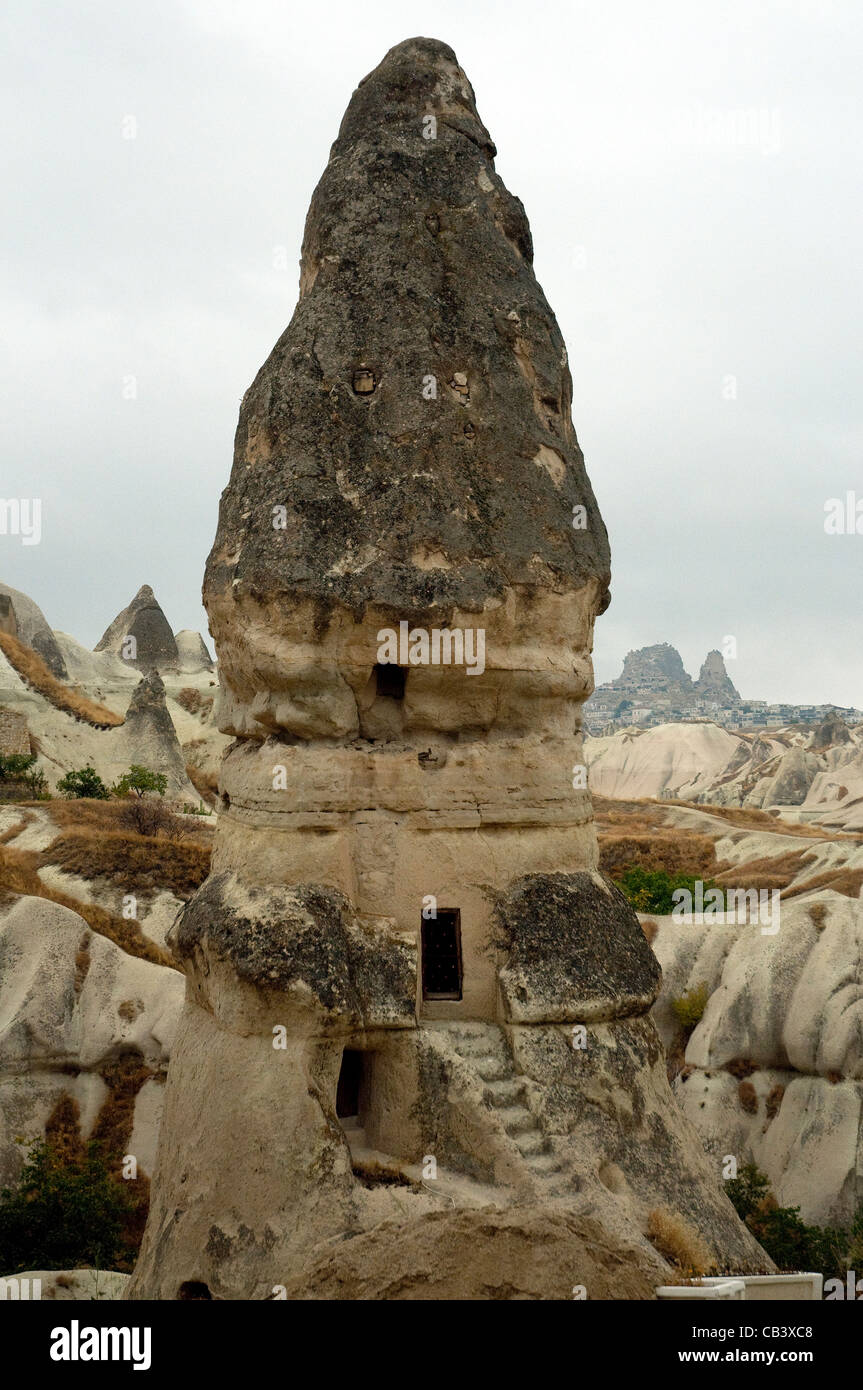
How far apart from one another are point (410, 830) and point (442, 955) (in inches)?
47.6

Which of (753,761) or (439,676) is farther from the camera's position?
(753,761)

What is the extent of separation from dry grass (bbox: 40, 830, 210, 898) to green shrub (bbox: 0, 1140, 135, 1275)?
789 cm

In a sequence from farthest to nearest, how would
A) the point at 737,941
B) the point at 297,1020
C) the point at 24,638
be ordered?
the point at 24,638, the point at 737,941, the point at 297,1020

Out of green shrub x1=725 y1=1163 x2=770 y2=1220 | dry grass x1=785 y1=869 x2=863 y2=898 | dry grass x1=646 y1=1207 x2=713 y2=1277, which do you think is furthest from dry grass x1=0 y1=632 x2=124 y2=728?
dry grass x1=646 y1=1207 x2=713 y2=1277

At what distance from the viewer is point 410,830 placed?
33.2 feet

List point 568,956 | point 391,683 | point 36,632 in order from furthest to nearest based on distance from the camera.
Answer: point 36,632 → point 391,683 → point 568,956

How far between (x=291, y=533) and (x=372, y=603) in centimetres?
95

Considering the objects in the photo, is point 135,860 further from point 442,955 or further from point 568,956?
point 568,956

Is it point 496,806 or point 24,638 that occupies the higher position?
point 24,638

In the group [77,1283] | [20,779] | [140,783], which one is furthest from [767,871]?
[20,779]

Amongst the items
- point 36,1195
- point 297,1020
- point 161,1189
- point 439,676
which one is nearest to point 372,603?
point 439,676

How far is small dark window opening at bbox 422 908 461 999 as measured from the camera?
10.2 meters

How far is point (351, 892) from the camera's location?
32.9 feet
